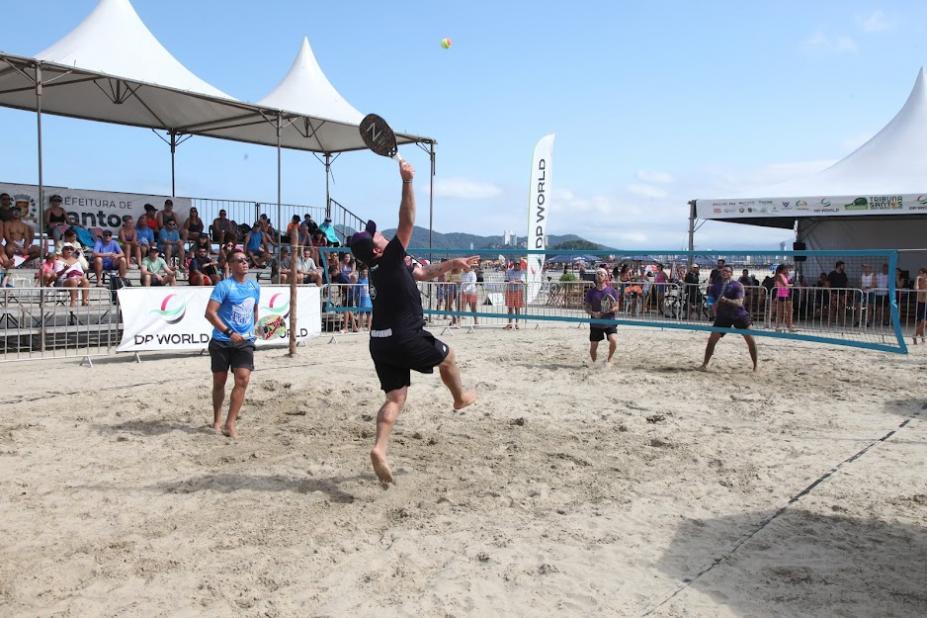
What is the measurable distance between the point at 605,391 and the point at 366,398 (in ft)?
9.38

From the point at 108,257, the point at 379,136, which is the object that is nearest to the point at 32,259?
the point at 108,257

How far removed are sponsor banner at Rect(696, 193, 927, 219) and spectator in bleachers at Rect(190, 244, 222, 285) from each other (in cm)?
1234

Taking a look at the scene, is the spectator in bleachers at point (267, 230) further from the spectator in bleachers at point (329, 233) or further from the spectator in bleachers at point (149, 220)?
the spectator in bleachers at point (149, 220)

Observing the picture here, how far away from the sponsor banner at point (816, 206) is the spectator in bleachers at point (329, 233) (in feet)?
31.9

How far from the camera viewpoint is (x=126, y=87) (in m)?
14.8

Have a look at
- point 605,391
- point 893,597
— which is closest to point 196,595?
point 893,597

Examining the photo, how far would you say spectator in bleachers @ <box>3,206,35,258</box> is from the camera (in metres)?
12.8

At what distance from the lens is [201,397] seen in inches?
315

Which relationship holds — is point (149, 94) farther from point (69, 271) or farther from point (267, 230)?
point (69, 271)

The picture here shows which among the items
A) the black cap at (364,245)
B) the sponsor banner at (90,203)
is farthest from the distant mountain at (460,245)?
the sponsor banner at (90,203)

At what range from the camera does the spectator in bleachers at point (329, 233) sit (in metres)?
18.2

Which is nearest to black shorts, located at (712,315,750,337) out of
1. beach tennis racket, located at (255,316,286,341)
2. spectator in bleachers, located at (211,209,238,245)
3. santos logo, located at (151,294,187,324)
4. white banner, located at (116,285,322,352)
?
white banner, located at (116,285,322,352)

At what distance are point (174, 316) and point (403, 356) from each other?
7451 millimetres

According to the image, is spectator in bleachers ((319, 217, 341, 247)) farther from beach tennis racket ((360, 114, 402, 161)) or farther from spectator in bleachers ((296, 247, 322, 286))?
beach tennis racket ((360, 114, 402, 161))
